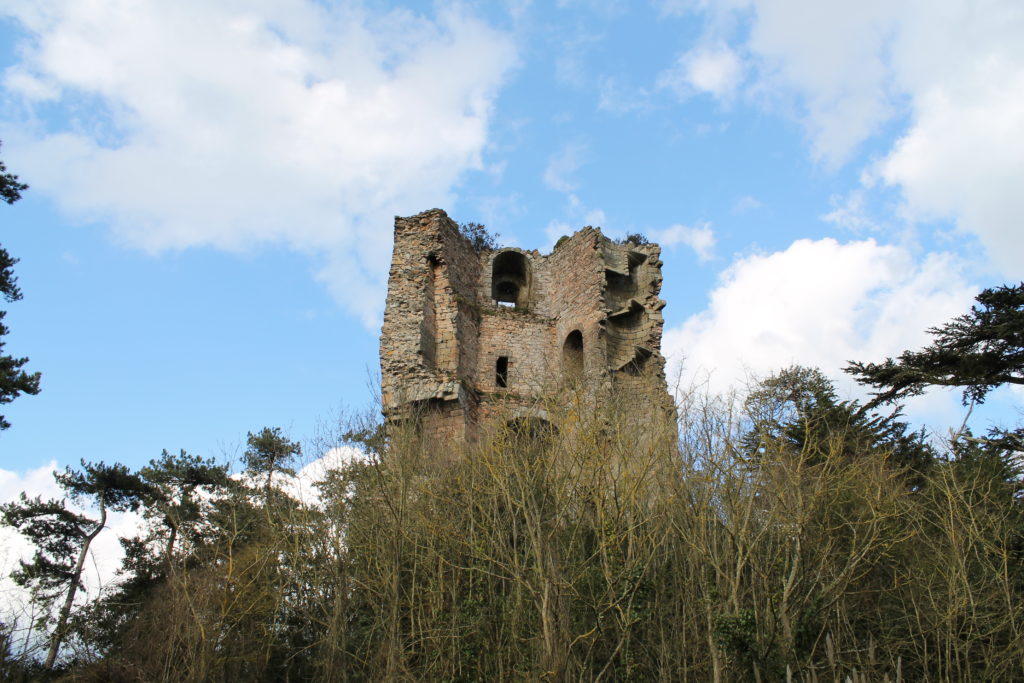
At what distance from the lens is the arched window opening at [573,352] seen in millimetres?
16562

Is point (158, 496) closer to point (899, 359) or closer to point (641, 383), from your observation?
point (641, 383)

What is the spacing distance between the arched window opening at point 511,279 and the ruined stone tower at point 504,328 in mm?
362

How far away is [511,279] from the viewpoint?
1966cm

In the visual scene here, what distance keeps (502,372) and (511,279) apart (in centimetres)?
391

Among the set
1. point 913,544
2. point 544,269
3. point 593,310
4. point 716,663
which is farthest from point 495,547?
point 544,269

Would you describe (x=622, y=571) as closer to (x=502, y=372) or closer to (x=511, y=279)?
(x=502, y=372)

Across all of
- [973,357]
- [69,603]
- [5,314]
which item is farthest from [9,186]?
[973,357]

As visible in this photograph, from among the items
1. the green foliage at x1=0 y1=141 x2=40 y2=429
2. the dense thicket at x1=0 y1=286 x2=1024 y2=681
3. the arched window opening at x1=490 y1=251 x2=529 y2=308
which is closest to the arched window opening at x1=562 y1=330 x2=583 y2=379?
the arched window opening at x1=490 y1=251 x2=529 y2=308

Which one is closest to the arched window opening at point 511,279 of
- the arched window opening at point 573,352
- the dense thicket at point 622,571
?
the arched window opening at point 573,352

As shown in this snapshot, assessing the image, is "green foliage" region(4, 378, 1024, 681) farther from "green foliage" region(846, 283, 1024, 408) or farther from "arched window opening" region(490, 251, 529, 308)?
"arched window opening" region(490, 251, 529, 308)

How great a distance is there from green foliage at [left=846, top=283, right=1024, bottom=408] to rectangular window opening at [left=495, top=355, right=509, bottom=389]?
25.5 feet

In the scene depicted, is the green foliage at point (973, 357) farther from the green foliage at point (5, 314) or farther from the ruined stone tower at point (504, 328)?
the green foliage at point (5, 314)

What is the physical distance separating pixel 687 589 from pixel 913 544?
4.65m

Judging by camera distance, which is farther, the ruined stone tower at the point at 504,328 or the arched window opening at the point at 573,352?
the arched window opening at the point at 573,352
